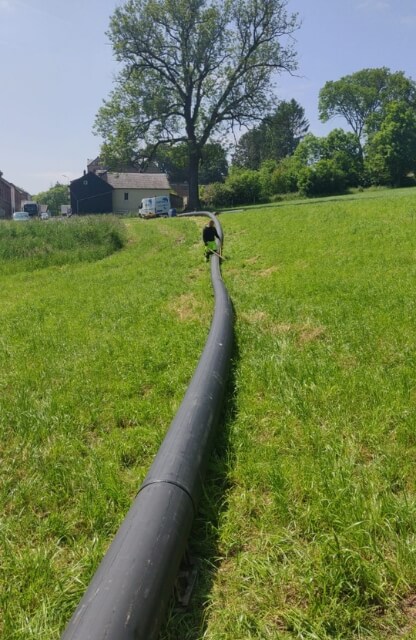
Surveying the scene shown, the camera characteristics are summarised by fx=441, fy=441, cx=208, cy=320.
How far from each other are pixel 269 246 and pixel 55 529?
11.2 meters

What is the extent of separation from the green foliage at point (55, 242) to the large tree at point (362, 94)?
6635 cm

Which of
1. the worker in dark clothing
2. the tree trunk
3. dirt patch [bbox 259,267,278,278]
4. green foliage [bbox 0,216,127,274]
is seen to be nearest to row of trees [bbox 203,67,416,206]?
the tree trunk

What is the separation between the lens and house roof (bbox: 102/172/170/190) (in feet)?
211

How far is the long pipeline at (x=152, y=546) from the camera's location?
6.20 feet

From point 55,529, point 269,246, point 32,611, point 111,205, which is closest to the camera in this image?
point 32,611

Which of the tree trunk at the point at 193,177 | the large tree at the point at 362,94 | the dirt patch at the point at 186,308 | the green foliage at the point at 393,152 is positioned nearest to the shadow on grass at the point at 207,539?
the dirt patch at the point at 186,308

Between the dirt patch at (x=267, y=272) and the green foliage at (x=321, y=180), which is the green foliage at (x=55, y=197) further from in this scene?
the dirt patch at (x=267, y=272)

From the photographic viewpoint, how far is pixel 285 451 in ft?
11.6

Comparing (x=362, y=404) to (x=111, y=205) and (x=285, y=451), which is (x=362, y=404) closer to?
(x=285, y=451)

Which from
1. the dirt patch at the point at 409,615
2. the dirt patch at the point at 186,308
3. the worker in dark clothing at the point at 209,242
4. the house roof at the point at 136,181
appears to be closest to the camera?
the dirt patch at the point at 409,615

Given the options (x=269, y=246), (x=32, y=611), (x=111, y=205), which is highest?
(x=111, y=205)

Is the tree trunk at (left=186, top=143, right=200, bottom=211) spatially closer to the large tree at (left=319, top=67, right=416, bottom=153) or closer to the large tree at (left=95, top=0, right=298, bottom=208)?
the large tree at (left=95, top=0, right=298, bottom=208)

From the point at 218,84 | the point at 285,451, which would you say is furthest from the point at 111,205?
the point at 285,451

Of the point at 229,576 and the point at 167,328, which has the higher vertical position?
the point at 167,328
